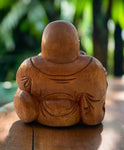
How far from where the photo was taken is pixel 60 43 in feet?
3.53

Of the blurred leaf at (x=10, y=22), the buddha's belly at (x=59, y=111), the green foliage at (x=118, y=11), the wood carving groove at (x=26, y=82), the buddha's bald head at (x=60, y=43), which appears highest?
the buddha's bald head at (x=60, y=43)

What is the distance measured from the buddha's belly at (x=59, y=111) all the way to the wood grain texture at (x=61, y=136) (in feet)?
0.11

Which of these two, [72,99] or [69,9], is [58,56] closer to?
[72,99]

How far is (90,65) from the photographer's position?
3.56 ft

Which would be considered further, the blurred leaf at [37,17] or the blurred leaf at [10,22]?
the blurred leaf at [10,22]

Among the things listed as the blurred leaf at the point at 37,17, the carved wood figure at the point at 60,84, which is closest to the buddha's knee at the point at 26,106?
the carved wood figure at the point at 60,84

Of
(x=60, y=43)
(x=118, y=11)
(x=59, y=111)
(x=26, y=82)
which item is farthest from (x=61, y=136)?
(x=118, y=11)

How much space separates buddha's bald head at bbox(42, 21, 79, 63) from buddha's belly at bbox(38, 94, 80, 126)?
0.57 ft

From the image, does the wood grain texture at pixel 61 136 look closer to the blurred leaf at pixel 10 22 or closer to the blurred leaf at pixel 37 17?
the blurred leaf at pixel 37 17

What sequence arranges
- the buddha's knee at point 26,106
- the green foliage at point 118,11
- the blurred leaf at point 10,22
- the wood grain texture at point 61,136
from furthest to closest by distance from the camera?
1. the blurred leaf at point 10,22
2. the green foliage at point 118,11
3. the buddha's knee at point 26,106
4. the wood grain texture at point 61,136

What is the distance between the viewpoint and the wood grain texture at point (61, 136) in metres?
0.89

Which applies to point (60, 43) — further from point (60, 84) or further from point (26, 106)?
point (26, 106)

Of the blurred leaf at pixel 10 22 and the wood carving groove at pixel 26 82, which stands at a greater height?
the wood carving groove at pixel 26 82

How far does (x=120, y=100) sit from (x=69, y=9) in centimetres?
395
